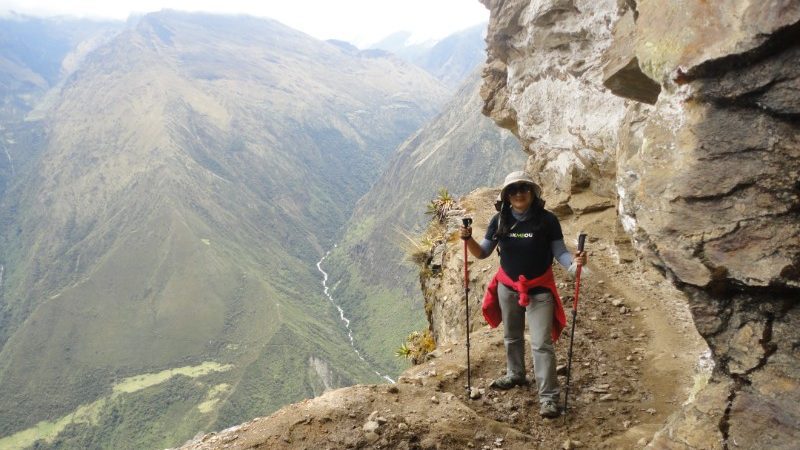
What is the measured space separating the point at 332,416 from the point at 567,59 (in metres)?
15.9

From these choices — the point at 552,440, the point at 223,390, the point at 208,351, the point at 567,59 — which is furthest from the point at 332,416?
the point at 208,351

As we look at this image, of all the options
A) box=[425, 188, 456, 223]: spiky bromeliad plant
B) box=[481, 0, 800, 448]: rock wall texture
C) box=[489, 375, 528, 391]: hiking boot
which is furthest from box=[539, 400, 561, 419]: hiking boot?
box=[425, 188, 456, 223]: spiky bromeliad plant

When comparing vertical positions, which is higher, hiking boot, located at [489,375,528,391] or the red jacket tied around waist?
the red jacket tied around waist

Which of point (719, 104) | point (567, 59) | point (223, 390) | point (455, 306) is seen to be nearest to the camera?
point (719, 104)

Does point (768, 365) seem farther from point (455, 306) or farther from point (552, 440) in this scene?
point (455, 306)

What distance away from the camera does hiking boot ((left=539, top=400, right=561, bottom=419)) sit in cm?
796

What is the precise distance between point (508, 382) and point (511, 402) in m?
0.38

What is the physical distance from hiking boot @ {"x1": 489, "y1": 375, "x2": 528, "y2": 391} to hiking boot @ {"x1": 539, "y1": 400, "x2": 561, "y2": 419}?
82cm

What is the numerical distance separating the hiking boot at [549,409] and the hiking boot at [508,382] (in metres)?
0.82

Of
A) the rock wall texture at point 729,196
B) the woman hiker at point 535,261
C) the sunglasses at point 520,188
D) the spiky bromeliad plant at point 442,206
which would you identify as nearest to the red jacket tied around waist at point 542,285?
the woman hiker at point 535,261

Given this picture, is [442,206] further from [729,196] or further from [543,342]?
[729,196]

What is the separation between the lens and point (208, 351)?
194m

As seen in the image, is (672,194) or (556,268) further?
(556,268)

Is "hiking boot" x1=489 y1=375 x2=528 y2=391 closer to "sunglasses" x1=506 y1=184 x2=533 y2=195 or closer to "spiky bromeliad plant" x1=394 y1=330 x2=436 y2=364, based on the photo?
"sunglasses" x1=506 y1=184 x2=533 y2=195
